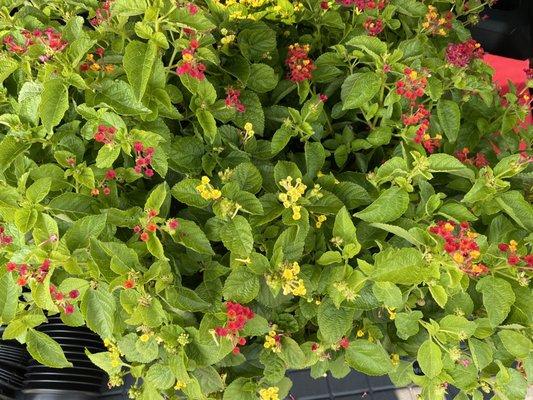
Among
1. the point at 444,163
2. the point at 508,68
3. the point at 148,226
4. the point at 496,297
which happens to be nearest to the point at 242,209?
the point at 148,226

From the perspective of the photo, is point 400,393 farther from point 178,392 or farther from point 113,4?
point 113,4

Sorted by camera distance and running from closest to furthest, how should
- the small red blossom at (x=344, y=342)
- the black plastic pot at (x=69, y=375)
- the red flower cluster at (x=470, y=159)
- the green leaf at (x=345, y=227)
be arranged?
the green leaf at (x=345, y=227) < the small red blossom at (x=344, y=342) < the red flower cluster at (x=470, y=159) < the black plastic pot at (x=69, y=375)

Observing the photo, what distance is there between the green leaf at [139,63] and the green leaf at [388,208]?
42 cm

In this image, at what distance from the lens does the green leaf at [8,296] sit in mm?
791

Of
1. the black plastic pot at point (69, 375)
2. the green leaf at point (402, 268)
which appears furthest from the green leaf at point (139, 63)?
the black plastic pot at point (69, 375)

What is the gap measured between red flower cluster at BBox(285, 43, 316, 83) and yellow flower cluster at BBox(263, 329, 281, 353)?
0.51m

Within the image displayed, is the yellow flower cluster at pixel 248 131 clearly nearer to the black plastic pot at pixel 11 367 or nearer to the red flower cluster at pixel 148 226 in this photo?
the red flower cluster at pixel 148 226

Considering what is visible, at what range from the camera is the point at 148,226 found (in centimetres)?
77

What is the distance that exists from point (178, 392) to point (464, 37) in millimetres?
1094

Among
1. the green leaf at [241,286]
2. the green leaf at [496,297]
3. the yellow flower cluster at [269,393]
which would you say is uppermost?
the green leaf at [241,286]

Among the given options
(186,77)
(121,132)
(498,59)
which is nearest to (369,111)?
(186,77)

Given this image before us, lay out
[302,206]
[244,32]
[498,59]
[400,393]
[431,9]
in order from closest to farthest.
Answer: [302,206], [244,32], [431,9], [400,393], [498,59]

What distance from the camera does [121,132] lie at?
806mm

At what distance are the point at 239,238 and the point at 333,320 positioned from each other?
0.78 feet
